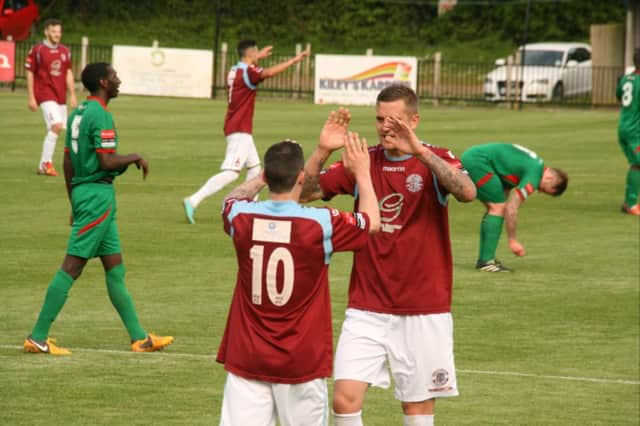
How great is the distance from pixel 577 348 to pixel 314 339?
205 inches

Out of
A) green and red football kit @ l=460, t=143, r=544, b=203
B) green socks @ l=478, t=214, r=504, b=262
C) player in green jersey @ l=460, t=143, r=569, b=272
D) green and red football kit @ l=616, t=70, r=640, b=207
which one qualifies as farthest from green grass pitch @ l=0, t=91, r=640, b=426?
green and red football kit @ l=460, t=143, r=544, b=203

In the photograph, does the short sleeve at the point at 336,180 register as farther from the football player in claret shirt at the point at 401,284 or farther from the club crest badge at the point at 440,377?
the club crest badge at the point at 440,377

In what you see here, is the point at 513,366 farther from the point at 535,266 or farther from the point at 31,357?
the point at 535,266

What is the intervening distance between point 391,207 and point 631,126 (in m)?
12.9

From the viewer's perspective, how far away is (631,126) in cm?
1917

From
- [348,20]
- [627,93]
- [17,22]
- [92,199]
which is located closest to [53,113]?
[627,93]

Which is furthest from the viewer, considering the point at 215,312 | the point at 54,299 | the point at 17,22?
the point at 17,22

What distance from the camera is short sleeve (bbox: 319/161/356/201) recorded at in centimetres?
→ 700

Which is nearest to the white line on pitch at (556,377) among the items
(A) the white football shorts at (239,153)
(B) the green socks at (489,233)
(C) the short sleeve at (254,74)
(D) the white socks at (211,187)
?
(B) the green socks at (489,233)

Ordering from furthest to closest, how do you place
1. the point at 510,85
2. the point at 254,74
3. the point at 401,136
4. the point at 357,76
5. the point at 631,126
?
the point at 510,85
the point at 357,76
the point at 631,126
the point at 254,74
the point at 401,136

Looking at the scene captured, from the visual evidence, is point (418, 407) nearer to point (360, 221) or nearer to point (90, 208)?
point (360, 221)

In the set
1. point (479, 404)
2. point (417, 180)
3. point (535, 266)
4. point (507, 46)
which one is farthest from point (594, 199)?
point (507, 46)

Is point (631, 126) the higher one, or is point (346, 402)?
point (631, 126)

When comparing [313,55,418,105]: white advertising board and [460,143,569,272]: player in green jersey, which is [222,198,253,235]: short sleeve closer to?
[460,143,569,272]: player in green jersey
